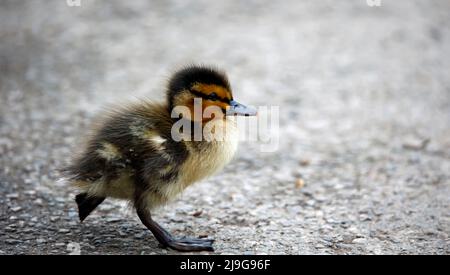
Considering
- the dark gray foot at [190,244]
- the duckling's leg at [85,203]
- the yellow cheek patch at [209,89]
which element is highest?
the yellow cheek patch at [209,89]

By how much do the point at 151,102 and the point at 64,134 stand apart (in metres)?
1.66

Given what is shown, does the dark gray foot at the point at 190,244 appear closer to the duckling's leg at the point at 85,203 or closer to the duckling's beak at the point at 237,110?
the duckling's leg at the point at 85,203

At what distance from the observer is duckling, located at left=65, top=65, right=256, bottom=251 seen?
9.62 feet

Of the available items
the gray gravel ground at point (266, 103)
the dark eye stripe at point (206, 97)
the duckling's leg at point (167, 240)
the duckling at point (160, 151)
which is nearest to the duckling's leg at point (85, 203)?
the duckling at point (160, 151)

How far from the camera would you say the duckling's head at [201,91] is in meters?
→ 3.05

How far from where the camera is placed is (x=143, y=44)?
6500 millimetres

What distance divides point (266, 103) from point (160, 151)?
261cm

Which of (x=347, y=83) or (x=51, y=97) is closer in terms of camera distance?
(x=51, y=97)

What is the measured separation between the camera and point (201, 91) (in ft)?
10.0

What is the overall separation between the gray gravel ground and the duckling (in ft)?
0.93

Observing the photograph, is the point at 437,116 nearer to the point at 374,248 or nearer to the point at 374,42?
the point at 374,42

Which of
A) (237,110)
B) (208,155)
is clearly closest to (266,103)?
(237,110)

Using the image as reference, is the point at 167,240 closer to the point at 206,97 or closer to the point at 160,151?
the point at 160,151

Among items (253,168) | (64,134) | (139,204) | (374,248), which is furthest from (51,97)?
(374,248)
